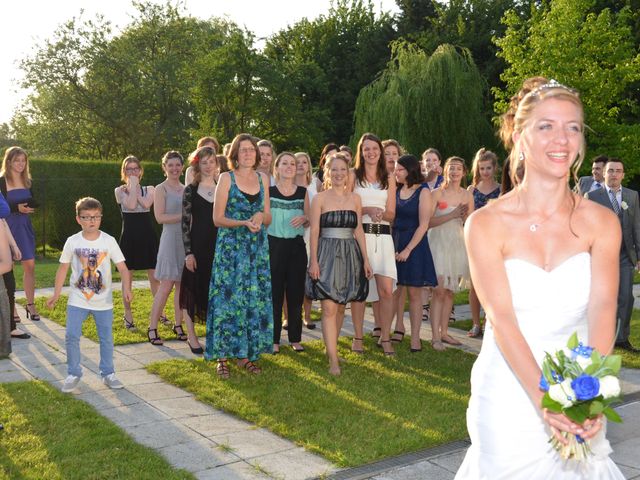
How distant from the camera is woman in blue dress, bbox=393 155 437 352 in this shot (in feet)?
26.2

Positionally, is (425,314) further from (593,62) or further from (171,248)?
(593,62)

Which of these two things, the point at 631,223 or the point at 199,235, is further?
the point at 631,223

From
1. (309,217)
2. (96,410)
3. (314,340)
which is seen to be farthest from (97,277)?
(314,340)

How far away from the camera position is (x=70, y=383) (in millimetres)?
6375

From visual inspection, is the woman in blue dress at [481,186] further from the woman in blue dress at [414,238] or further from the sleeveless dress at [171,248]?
the sleeveless dress at [171,248]

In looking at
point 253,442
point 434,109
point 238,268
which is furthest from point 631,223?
point 434,109

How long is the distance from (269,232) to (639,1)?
28217mm

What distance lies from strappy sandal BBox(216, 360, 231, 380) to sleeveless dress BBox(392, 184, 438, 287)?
2282mm

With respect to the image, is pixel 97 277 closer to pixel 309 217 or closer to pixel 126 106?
pixel 309 217

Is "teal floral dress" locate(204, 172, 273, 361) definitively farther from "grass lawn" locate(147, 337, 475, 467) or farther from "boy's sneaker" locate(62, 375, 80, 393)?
"boy's sneaker" locate(62, 375, 80, 393)

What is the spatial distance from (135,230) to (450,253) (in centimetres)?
407

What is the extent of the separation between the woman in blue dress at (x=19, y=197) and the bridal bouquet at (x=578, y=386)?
7.93m

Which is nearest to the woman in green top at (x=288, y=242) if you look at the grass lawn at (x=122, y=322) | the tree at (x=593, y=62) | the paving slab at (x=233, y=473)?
the grass lawn at (x=122, y=322)

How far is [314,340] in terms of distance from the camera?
859 centimetres
